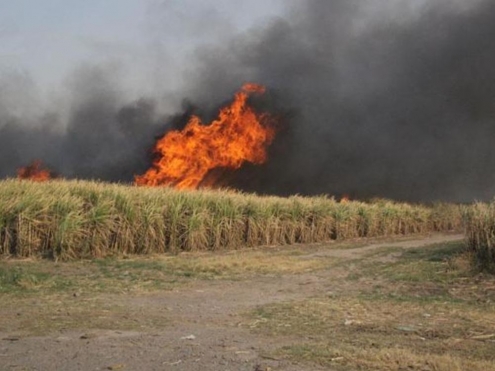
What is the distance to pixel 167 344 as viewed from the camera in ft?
19.6

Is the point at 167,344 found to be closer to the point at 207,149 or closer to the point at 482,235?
the point at 482,235

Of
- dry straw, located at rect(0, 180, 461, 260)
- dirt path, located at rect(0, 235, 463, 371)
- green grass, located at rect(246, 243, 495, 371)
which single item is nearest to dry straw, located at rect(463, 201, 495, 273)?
green grass, located at rect(246, 243, 495, 371)

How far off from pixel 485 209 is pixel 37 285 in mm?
9570

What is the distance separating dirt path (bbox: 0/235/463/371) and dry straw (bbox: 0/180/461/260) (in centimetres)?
544

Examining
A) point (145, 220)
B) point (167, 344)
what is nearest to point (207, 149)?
point (145, 220)

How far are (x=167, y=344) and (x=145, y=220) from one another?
1031cm

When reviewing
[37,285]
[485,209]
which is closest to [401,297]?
[485,209]

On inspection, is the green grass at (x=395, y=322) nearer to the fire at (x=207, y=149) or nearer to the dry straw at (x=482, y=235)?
the dry straw at (x=482, y=235)

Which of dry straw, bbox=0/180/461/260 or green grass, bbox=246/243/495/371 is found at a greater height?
dry straw, bbox=0/180/461/260

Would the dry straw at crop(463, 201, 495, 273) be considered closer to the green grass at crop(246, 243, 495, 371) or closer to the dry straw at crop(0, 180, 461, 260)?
the green grass at crop(246, 243, 495, 371)

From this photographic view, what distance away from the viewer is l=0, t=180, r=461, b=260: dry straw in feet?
45.2

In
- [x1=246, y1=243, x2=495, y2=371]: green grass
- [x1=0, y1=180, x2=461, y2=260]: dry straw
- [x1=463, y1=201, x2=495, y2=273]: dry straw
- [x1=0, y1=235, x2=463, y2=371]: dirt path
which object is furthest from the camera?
[x1=0, y1=180, x2=461, y2=260]: dry straw

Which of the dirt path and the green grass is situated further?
the green grass

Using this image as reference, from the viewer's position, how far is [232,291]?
10273 millimetres
